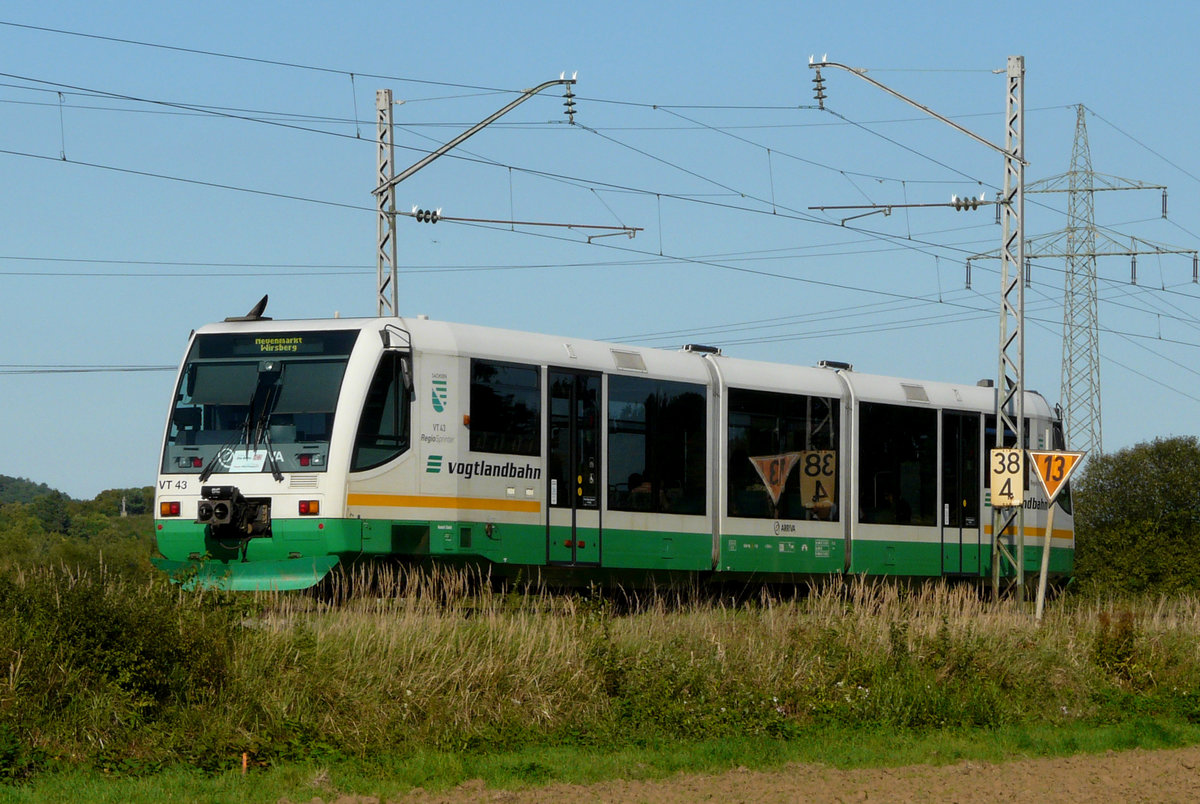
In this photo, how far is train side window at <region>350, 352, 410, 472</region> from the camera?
1817 centimetres

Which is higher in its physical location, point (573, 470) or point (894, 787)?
point (573, 470)

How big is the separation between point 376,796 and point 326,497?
7.27 metres

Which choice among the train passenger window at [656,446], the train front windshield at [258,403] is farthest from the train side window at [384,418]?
the train passenger window at [656,446]

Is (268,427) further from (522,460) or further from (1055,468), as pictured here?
(1055,468)

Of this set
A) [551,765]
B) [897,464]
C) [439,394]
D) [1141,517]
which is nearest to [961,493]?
[897,464]

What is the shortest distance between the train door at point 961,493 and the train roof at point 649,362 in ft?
1.20

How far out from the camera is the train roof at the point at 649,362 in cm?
1912

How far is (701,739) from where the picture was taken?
13.9m

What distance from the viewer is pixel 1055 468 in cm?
2200

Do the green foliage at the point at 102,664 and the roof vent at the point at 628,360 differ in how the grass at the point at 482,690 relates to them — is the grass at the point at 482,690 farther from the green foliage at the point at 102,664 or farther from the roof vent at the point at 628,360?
the roof vent at the point at 628,360

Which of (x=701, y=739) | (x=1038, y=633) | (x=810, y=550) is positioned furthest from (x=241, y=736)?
(x=810, y=550)

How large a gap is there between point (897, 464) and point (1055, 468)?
137 inches

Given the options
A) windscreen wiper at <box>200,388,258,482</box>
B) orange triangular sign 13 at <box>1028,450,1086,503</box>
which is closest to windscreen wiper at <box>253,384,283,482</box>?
windscreen wiper at <box>200,388,258,482</box>

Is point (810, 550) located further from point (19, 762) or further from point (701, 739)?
point (19, 762)
